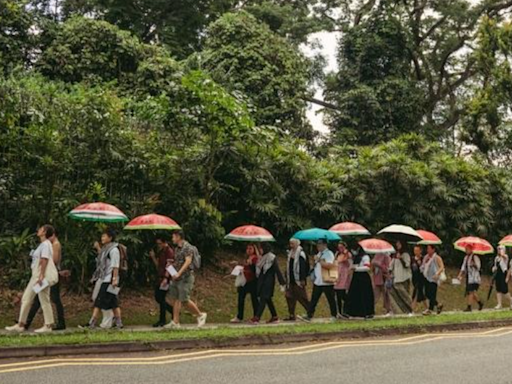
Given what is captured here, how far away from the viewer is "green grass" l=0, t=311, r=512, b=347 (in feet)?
32.5

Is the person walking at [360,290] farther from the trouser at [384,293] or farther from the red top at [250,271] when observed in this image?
the red top at [250,271]

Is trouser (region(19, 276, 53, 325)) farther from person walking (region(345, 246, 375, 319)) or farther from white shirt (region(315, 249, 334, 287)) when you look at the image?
person walking (region(345, 246, 375, 319))

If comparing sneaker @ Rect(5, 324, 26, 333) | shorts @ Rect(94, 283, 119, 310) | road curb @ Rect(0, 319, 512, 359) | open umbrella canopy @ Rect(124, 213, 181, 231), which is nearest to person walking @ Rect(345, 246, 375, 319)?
road curb @ Rect(0, 319, 512, 359)

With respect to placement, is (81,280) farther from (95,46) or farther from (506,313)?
(95,46)

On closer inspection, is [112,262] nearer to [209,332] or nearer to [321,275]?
[209,332]

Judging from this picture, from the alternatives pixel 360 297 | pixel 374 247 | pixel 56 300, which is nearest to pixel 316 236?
pixel 374 247

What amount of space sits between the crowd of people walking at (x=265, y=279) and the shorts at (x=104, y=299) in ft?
0.06

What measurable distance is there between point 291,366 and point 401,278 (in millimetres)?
7496

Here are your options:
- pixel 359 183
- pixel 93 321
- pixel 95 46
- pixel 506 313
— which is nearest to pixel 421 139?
pixel 359 183

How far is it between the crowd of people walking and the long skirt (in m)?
0.02

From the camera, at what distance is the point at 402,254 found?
1572 cm

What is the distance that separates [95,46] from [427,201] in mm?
14095

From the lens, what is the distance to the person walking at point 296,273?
14102 mm

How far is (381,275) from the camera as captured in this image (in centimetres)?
1602
